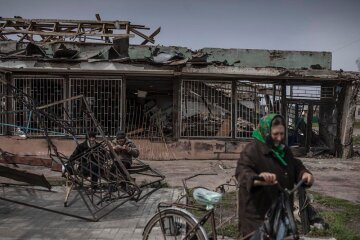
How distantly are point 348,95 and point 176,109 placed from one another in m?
6.61

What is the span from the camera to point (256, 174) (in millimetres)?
3492

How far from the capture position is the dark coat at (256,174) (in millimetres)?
3561

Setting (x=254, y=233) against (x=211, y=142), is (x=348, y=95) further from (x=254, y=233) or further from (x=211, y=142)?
(x=254, y=233)

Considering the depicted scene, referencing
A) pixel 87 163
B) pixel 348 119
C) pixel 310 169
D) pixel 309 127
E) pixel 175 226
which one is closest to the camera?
pixel 175 226

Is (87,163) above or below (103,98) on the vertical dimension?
below

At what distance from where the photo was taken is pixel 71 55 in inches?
604

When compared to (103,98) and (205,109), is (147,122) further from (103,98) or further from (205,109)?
(205,109)

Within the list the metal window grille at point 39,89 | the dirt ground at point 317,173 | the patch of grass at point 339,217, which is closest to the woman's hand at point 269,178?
the patch of grass at point 339,217

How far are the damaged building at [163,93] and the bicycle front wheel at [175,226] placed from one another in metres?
10.6

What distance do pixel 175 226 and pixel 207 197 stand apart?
22.1 inches

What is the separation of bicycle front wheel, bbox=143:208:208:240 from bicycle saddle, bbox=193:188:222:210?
19 cm

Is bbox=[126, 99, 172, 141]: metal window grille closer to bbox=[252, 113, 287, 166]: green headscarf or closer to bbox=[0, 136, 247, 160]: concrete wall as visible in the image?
bbox=[0, 136, 247, 160]: concrete wall

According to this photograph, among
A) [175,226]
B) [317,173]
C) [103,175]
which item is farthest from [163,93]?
[175,226]

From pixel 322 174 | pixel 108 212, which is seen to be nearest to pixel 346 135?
pixel 322 174
